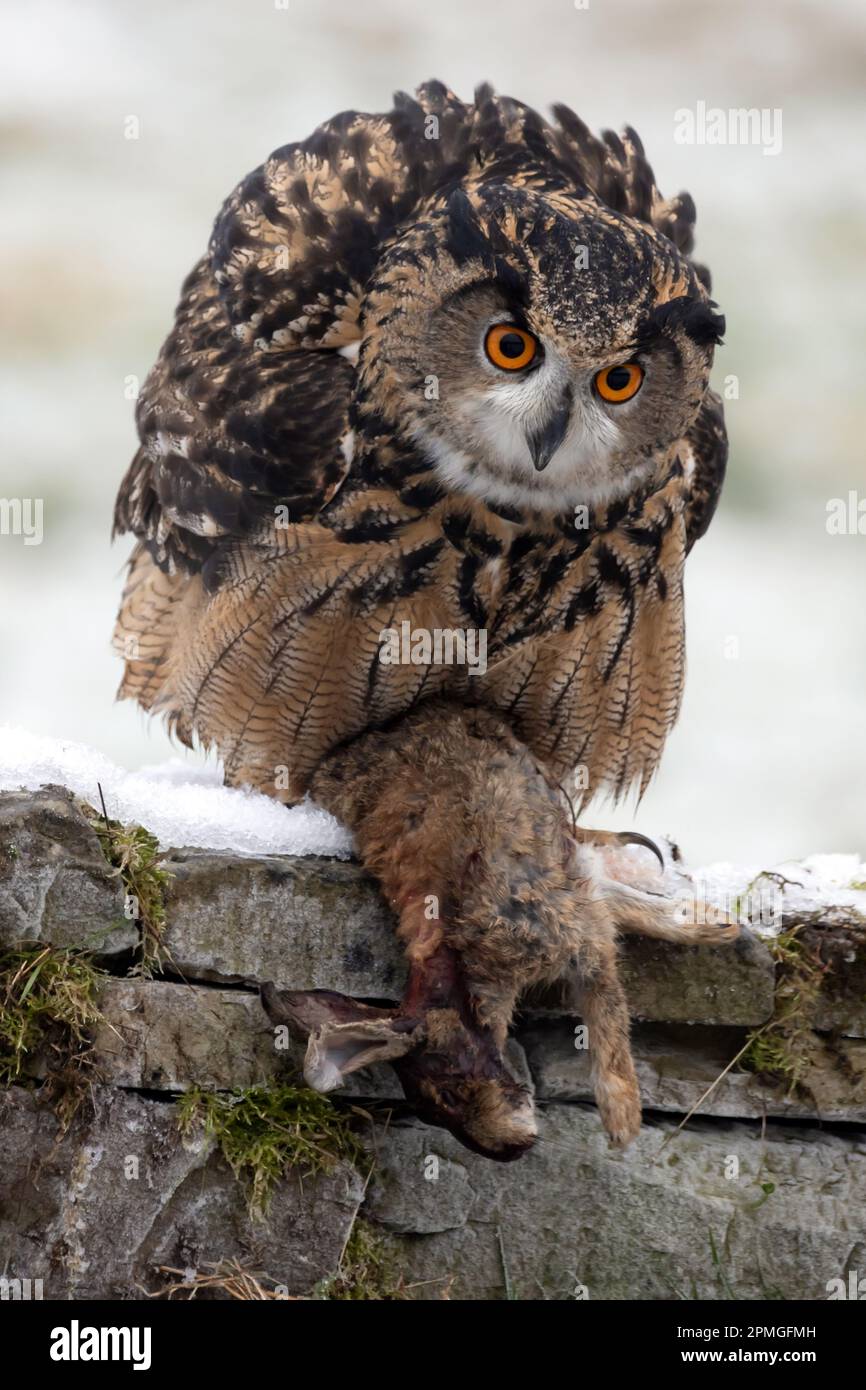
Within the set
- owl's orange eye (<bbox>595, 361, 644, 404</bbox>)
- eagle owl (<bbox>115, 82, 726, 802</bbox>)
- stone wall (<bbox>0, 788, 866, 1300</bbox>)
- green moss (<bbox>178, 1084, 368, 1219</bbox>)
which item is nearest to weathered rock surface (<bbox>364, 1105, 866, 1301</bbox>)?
stone wall (<bbox>0, 788, 866, 1300</bbox>)

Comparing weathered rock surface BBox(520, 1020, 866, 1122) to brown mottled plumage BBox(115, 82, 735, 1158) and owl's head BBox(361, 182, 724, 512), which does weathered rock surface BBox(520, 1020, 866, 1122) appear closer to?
brown mottled plumage BBox(115, 82, 735, 1158)

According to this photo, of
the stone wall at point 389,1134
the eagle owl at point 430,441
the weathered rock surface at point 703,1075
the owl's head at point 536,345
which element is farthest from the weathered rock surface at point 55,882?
the owl's head at point 536,345

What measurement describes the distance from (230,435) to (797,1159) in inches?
78.8

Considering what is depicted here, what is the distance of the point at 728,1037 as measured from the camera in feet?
11.4

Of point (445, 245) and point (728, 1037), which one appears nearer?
point (445, 245)

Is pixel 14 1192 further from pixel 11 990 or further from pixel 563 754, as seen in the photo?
pixel 563 754

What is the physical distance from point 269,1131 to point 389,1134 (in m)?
0.26

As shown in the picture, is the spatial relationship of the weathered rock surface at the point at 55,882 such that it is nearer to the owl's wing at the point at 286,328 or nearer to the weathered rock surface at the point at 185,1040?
the weathered rock surface at the point at 185,1040

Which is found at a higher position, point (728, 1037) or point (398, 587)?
point (398, 587)

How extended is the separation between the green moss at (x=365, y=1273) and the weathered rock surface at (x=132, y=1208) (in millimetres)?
34

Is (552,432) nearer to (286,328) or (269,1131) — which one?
(286,328)

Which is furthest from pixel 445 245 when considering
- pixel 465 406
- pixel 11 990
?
pixel 11 990

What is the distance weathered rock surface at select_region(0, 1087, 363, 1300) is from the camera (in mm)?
2908
